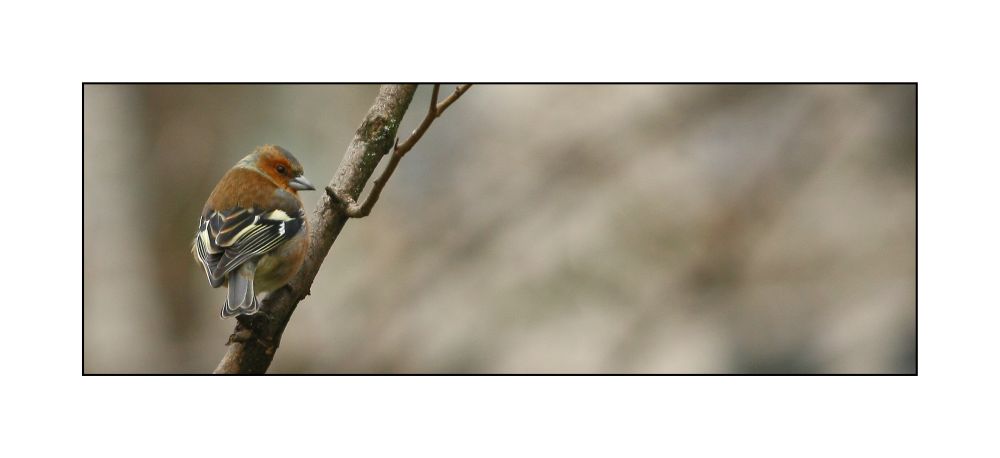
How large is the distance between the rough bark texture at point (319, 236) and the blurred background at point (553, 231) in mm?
696

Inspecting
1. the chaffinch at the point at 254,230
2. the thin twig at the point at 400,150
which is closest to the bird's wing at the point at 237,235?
the chaffinch at the point at 254,230

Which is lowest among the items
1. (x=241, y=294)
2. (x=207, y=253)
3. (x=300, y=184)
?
(x=241, y=294)

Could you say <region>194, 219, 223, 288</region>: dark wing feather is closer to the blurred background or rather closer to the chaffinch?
the chaffinch

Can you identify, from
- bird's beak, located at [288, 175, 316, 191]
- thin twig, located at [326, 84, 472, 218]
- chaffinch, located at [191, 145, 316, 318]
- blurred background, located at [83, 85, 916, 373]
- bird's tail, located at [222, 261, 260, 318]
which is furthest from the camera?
blurred background, located at [83, 85, 916, 373]

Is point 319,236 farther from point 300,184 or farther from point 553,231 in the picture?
point 553,231

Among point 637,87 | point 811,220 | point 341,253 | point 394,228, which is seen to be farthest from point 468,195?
point 811,220

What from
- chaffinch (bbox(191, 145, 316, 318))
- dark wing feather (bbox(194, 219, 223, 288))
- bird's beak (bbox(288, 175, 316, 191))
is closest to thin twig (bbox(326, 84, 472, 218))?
chaffinch (bbox(191, 145, 316, 318))

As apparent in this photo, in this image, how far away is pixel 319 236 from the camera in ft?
11.0

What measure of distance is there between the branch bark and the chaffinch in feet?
0.18

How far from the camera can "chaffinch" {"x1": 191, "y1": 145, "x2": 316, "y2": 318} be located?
11.1 feet

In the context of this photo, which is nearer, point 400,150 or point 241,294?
point 400,150

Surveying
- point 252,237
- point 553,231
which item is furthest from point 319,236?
point 553,231

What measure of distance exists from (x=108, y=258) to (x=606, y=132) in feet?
8.54

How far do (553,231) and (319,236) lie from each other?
6.27 ft
